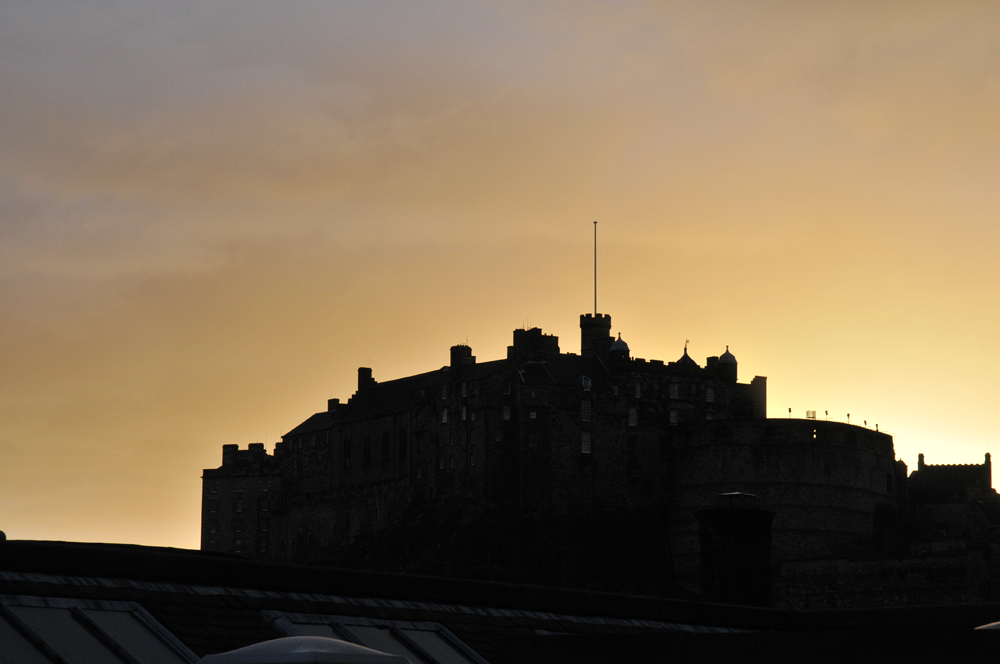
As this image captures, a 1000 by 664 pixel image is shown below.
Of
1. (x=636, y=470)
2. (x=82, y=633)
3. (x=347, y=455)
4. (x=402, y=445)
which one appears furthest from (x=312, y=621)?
(x=347, y=455)

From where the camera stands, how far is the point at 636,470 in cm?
10362

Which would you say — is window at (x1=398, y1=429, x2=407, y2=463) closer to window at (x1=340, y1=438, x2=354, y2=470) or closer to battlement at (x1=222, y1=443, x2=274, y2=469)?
window at (x1=340, y1=438, x2=354, y2=470)

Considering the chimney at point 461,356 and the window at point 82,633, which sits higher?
the chimney at point 461,356

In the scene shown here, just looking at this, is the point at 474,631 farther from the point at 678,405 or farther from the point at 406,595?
the point at 678,405

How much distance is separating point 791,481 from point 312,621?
281ft

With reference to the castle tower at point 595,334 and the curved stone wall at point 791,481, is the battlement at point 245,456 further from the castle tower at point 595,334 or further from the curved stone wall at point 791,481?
the curved stone wall at point 791,481

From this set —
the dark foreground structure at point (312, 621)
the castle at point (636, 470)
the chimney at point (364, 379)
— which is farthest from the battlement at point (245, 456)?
the dark foreground structure at point (312, 621)

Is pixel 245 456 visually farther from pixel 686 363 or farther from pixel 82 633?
pixel 82 633

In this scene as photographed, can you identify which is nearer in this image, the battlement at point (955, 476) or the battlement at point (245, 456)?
the battlement at point (955, 476)

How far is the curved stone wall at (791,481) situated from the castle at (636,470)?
0.08 meters

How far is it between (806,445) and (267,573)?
8601 cm

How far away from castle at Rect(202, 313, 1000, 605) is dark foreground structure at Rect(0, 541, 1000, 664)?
76171mm

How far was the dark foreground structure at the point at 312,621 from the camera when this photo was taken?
535 inches

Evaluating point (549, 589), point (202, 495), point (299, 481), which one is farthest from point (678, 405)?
point (549, 589)
